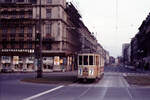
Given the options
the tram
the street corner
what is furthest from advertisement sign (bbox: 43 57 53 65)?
the tram

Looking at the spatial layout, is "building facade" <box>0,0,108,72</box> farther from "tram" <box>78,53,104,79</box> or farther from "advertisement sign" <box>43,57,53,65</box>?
"tram" <box>78,53,104,79</box>

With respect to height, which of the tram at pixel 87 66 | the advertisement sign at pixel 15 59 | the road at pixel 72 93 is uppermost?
the advertisement sign at pixel 15 59

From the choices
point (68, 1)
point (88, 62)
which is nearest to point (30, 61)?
point (68, 1)

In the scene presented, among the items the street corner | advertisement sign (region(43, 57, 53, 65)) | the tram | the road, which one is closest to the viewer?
the road

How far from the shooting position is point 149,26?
271ft

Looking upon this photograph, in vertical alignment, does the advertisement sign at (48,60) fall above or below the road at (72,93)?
above

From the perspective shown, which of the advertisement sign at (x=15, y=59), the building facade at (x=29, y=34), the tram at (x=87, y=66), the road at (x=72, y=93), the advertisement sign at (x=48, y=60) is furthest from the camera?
the advertisement sign at (x=48, y=60)

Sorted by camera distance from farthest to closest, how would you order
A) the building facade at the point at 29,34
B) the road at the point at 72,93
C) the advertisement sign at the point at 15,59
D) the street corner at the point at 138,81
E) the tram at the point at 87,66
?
1. the advertisement sign at the point at 15,59
2. the building facade at the point at 29,34
3. the tram at the point at 87,66
4. the street corner at the point at 138,81
5. the road at the point at 72,93

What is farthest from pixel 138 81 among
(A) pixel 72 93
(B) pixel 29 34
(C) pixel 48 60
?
(B) pixel 29 34

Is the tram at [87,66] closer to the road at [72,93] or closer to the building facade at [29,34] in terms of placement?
the road at [72,93]

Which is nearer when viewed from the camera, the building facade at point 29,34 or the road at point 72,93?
the road at point 72,93

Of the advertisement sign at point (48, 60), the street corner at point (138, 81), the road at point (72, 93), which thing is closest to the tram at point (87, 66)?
the road at point (72, 93)

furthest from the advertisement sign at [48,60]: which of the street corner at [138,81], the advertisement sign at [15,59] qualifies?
the street corner at [138,81]

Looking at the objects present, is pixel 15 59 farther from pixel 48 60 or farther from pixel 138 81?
pixel 138 81
